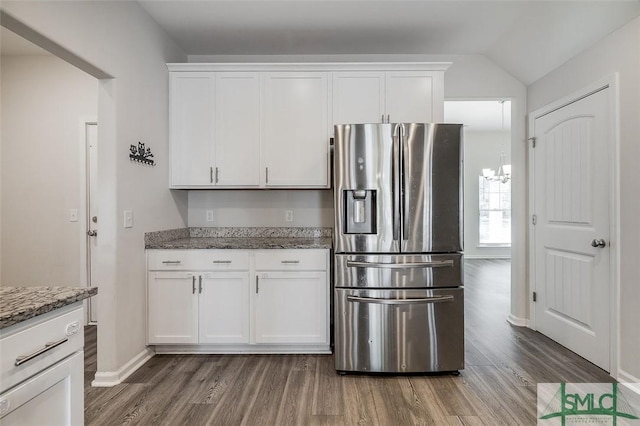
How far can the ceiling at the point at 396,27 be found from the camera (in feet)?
7.85

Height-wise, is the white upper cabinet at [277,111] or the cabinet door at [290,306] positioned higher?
the white upper cabinet at [277,111]

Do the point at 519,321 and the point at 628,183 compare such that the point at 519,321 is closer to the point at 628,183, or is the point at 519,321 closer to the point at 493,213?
the point at 628,183

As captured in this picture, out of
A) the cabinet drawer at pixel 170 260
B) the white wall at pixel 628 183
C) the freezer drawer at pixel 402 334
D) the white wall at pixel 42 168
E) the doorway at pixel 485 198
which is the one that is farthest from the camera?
the doorway at pixel 485 198

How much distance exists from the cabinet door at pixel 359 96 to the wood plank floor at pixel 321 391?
6.84 feet

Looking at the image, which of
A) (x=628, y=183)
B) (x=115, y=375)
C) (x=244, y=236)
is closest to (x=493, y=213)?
(x=628, y=183)

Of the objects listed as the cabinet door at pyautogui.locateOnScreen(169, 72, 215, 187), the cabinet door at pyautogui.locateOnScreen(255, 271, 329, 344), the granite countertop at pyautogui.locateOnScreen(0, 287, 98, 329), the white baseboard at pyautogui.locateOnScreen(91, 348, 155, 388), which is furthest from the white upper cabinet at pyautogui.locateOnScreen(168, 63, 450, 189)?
the granite countertop at pyautogui.locateOnScreen(0, 287, 98, 329)

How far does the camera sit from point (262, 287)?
2.54 metres

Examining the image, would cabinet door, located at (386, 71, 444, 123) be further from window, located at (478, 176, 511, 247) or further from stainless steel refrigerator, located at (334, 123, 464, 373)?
window, located at (478, 176, 511, 247)

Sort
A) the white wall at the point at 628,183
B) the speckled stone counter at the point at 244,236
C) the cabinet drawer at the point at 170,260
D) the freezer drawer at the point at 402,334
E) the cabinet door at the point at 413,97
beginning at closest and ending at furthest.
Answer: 1. the white wall at the point at 628,183
2. the freezer drawer at the point at 402,334
3. the cabinet drawer at the point at 170,260
4. the speckled stone counter at the point at 244,236
5. the cabinet door at the point at 413,97

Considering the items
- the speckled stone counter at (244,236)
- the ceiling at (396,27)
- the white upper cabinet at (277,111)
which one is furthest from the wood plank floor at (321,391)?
the ceiling at (396,27)

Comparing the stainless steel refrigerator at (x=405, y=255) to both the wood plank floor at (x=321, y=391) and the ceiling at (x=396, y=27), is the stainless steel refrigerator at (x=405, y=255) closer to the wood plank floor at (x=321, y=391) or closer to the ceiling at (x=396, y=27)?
the wood plank floor at (x=321, y=391)

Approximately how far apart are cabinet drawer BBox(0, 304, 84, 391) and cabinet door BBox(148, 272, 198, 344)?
1.47 m

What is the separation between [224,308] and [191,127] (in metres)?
1.63

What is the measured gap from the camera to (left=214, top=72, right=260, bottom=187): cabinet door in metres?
2.81
